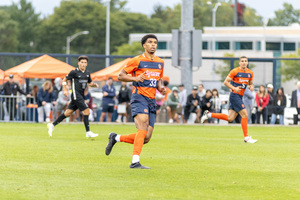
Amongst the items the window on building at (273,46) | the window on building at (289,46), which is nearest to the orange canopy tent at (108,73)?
the window on building at (273,46)

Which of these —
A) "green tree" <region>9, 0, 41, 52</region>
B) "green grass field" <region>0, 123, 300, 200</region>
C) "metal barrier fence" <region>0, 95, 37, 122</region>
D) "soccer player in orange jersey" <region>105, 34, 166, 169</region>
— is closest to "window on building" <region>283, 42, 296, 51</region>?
"green tree" <region>9, 0, 41, 52</region>

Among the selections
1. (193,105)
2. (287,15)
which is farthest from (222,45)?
(193,105)

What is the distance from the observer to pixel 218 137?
1911cm

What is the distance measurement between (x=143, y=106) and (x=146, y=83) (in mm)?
366

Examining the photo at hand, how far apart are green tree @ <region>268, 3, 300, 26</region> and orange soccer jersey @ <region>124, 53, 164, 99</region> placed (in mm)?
124916

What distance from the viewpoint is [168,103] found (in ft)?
88.8

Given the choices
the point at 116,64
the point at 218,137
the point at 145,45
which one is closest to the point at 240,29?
the point at 116,64

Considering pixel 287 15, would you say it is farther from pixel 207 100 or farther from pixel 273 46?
pixel 207 100

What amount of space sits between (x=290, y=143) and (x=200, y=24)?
108840 millimetres

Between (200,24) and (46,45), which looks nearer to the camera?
(46,45)

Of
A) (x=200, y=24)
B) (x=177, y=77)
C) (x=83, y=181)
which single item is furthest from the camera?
(x=200, y=24)

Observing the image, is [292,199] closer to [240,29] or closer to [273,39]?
[273,39]

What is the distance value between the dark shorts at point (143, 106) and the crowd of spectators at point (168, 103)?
49.3 feet

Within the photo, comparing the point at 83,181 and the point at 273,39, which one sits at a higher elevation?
the point at 273,39
